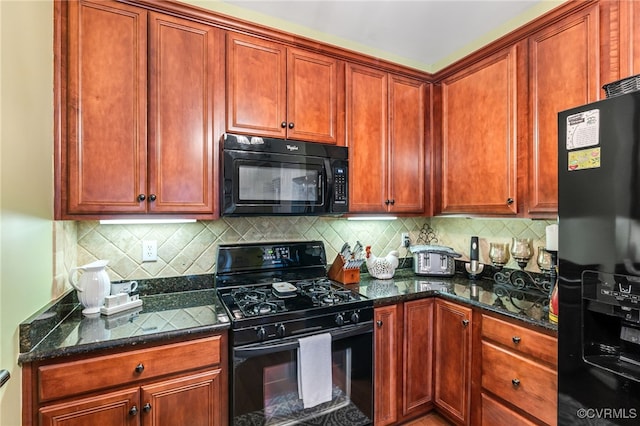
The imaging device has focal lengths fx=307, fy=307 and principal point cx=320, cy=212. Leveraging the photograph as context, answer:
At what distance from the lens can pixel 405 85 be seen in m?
2.39

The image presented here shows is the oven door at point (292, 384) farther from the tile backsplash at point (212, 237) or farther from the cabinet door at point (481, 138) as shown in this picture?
the cabinet door at point (481, 138)

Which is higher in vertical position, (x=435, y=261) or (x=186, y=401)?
(x=435, y=261)

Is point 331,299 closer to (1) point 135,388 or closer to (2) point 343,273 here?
(2) point 343,273

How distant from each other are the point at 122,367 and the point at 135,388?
112 mm

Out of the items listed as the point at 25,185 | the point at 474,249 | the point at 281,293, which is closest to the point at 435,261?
the point at 474,249

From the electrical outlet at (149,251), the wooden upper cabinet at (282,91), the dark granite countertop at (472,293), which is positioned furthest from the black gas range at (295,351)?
the wooden upper cabinet at (282,91)

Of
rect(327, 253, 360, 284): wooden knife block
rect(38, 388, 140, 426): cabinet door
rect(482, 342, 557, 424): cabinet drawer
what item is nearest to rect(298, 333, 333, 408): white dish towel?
rect(327, 253, 360, 284): wooden knife block

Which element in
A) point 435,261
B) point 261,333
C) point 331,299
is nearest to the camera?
point 261,333

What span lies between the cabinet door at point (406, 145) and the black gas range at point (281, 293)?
2.44ft

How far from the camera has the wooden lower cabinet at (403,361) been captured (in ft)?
6.30

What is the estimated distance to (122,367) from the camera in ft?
4.22

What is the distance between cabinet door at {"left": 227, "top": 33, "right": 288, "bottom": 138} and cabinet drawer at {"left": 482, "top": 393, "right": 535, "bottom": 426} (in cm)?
199

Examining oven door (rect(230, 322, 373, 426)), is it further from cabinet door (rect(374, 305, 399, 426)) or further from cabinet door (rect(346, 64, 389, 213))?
cabinet door (rect(346, 64, 389, 213))

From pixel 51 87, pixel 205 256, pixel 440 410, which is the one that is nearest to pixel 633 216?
pixel 440 410
